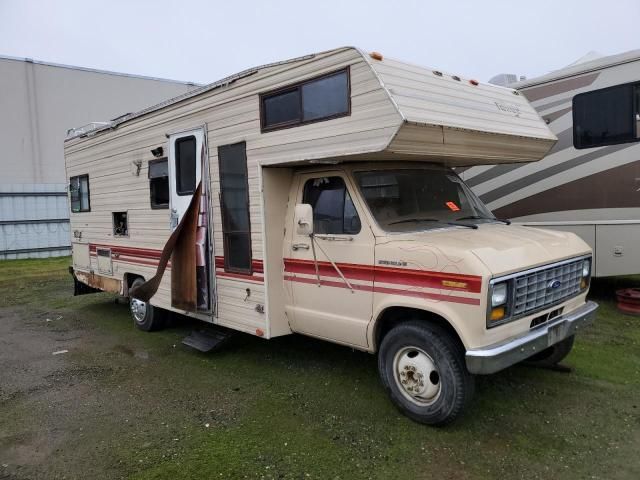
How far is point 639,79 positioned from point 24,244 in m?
17.8

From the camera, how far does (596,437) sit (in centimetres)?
390

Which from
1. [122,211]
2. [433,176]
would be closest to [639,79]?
[433,176]

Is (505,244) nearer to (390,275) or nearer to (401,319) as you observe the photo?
(390,275)

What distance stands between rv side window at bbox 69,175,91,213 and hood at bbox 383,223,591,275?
604cm

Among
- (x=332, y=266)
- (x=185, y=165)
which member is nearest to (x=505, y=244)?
(x=332, y=266)

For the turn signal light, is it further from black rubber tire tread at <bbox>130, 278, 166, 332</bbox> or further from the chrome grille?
black rubber tire tread at <bbox>130, 278, 166, 332</bbox>

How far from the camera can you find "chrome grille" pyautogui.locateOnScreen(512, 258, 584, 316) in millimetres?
3867

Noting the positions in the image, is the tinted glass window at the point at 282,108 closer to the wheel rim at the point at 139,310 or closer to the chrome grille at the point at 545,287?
the chrome grille at the point at 545,287

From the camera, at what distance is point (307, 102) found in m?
4.58

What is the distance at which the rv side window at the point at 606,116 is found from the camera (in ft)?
23.1

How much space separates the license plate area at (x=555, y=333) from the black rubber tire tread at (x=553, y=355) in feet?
3.10

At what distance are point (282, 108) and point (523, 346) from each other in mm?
2883

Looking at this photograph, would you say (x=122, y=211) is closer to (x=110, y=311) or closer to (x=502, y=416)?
(x=110, y=311)

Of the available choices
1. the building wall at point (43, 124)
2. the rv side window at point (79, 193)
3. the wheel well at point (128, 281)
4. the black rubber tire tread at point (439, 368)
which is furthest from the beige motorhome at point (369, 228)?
the building wall at point (43, 124)
